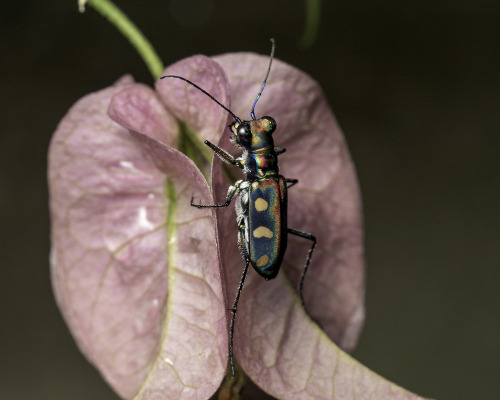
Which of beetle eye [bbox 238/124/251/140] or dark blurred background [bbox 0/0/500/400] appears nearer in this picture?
beetle eye [bbox 238/124/251/140]

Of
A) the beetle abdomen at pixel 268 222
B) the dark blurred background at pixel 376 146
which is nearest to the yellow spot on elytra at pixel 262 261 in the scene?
the beetle abdomen at pixel 268 222

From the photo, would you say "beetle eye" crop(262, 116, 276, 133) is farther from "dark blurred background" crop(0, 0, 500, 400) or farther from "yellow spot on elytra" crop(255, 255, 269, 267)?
"dark blurred background" crop(0, 0, 500, 400)

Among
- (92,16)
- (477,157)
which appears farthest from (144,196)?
(477,157)

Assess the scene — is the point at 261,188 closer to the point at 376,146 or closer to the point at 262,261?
the point at 262,261

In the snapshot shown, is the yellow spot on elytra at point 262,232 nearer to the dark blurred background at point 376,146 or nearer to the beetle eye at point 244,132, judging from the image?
the beetle eye at point 244,132

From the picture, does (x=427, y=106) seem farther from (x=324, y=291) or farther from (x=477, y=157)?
(x=324, y=291)

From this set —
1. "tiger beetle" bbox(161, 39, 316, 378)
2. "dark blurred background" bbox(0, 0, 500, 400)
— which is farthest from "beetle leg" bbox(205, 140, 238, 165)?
"dark blurred background" bbox(0, 0, 500, 400)
